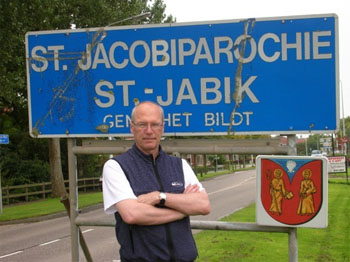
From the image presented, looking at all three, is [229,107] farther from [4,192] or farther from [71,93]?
[4,192]

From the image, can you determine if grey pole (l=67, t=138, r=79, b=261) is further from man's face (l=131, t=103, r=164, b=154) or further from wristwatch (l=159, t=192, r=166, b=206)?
wristwatch (l=159, t=192, r=166, b=206)

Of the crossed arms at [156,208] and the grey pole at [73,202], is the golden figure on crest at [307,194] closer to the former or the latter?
the crossed arms at [156,208]

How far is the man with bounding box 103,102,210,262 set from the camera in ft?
8.16

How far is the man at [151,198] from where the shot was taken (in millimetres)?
2486

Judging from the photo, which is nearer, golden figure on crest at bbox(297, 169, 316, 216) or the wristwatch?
the wristwatch

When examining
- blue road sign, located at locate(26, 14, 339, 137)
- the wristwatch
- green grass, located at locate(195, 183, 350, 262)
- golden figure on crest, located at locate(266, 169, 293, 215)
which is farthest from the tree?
the wristwatch

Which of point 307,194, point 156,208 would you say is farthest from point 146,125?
point 307,194

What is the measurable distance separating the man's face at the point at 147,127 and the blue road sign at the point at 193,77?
767 millimetres

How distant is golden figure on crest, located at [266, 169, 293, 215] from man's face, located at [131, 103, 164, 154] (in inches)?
35.3

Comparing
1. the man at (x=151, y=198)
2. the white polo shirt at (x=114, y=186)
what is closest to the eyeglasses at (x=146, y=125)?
the man at (x=151, y=198)

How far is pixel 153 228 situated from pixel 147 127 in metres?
0.62

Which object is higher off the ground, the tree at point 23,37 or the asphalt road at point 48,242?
the tree at point 23,37

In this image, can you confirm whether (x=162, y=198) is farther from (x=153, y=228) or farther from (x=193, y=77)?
(x=193, y=77)

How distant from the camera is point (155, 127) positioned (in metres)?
2.76
